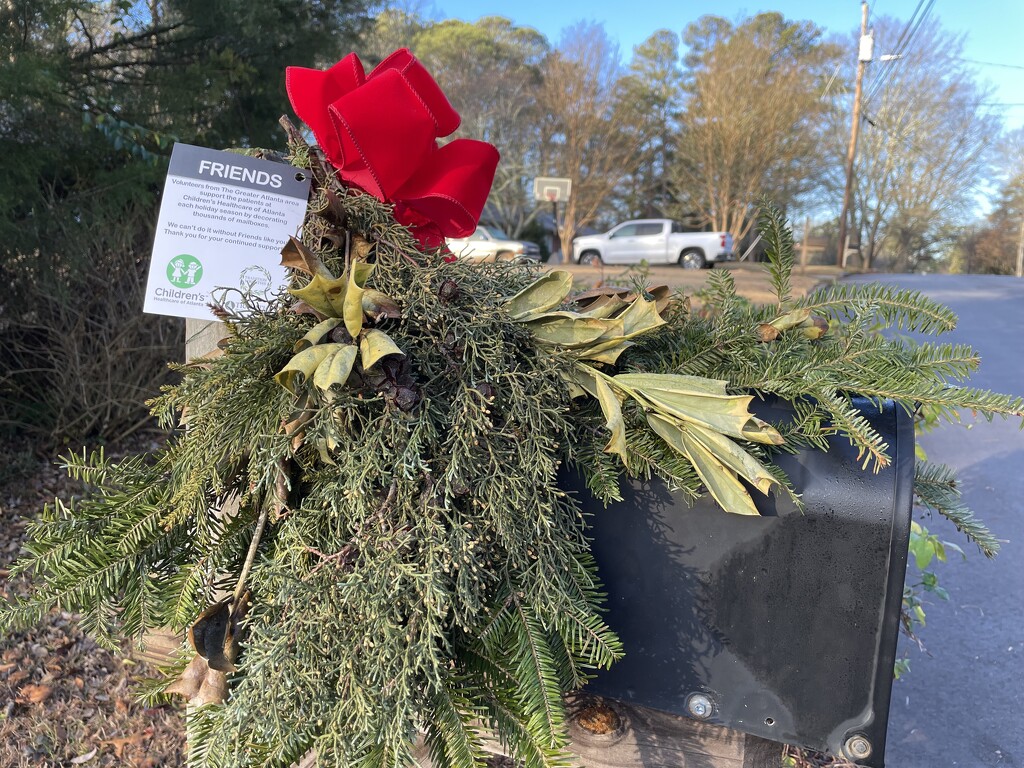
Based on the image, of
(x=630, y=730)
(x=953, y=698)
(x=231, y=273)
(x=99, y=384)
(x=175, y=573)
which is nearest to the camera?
(x=175, y=573)

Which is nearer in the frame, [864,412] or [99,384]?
[864,412]

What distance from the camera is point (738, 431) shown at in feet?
3.02

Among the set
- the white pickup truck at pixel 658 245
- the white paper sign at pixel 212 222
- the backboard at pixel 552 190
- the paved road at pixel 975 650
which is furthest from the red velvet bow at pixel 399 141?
the white pickup truck at pixel 658 245

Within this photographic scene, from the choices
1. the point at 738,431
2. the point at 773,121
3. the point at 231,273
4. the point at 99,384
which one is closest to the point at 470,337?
the point at 738,431

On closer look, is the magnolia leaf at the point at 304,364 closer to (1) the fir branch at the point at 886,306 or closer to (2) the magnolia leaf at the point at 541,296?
(2) the magnolia leaf at the point at 541,296

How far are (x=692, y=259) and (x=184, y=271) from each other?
2101 centimetres

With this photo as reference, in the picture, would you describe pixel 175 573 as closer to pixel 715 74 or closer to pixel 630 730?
pixel 630 730

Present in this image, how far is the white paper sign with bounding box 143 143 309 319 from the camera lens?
4.10ft

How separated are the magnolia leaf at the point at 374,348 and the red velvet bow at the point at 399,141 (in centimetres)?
32

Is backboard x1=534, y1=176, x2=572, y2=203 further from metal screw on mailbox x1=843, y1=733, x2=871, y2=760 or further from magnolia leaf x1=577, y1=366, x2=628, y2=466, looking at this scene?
metal screw on mailbox x1=843, y1=733, x2=871, y2=760

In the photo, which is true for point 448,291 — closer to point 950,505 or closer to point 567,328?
point 567,328

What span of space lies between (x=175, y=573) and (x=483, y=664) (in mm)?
486

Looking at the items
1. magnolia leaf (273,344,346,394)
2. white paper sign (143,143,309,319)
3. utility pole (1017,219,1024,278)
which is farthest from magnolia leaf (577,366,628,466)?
utility pole (1017,219,1024,278)

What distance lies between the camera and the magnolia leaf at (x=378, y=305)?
0.90 m
